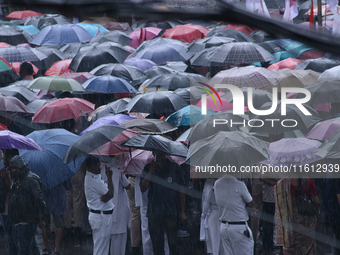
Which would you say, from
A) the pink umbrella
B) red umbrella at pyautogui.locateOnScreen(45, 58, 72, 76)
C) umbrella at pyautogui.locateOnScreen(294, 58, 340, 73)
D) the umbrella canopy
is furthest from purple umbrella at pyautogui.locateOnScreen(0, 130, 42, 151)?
the pink umbrella

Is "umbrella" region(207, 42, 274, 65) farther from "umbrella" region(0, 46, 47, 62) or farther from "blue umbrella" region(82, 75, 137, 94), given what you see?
"umbrella" region(0, 46, 47, 62)

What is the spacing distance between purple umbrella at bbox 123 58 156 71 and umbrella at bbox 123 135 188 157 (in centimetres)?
510

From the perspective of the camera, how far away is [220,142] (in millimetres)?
6758

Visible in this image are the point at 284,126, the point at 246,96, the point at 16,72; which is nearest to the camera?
the point at 284,126

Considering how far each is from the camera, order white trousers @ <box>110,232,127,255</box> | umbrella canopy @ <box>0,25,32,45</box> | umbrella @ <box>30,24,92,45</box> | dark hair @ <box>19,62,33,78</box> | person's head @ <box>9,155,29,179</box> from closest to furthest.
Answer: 1. person's head @ <box>9,155,29,179</box>
2. white trousers @ <box>110,232,127,255</box>
3. dark hair @ <box>19,62,33,78</box>
4. umbrella @ <box>30,24,92,45</box>
5. umbrella canopy @ <box>0,25,32,45</box>

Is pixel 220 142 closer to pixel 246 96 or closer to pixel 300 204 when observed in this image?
pixel 300 204

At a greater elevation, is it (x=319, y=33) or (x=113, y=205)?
(x=319, y=33)

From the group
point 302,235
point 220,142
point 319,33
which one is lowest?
point 302,235

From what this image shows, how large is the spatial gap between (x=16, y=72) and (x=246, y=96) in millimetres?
5517

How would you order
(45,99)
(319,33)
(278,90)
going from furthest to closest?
(45,99) < (278,90) < (319,33)

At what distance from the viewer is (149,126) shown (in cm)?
782

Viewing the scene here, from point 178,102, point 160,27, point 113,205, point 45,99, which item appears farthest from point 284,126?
point 160,27

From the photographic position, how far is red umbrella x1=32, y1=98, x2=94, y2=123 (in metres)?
9.26

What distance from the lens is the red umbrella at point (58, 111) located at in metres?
9.26
